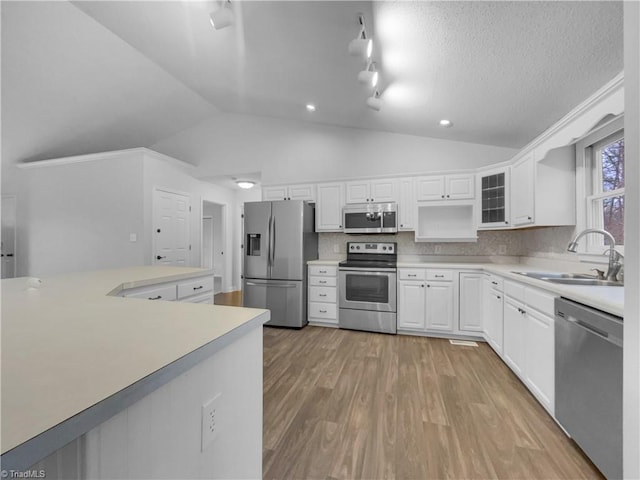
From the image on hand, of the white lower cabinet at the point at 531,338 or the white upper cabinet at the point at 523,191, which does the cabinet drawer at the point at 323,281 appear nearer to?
the white lower cabinet at the point at 531,338

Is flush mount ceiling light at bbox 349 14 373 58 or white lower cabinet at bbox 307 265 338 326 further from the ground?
flush mount ceiling light at bbox 349 14 373 58

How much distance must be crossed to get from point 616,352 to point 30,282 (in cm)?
301

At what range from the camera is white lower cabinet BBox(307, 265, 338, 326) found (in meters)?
3.71

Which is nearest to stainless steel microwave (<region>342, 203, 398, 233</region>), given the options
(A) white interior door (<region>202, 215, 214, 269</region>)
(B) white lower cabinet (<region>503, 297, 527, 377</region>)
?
(B) white lower cabinet (<region>503, 297, 527, 377</region>)

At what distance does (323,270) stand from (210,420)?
3.07 metres

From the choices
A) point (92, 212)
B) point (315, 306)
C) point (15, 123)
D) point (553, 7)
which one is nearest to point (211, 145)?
point (92, 212)

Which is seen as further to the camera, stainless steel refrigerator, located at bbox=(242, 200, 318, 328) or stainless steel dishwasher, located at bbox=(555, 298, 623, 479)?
stainless steel refrigerator, located at bbox=(242, 200, 318, 328)

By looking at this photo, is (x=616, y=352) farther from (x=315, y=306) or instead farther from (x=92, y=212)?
(x=92, y=212)

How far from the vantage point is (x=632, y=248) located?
0.62 m

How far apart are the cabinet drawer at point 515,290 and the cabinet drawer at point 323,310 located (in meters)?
2.01

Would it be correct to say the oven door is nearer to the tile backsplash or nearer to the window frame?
the tile backsplash

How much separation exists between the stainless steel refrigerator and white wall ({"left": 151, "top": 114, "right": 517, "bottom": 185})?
86cm

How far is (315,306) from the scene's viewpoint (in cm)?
379

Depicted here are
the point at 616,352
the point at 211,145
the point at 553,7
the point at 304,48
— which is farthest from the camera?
the point at 211,145
